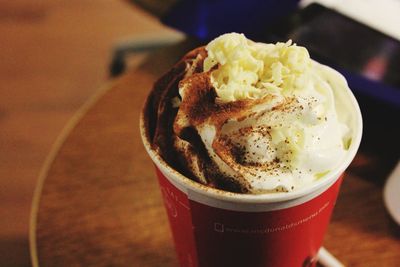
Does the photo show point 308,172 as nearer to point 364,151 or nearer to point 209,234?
point 209,234

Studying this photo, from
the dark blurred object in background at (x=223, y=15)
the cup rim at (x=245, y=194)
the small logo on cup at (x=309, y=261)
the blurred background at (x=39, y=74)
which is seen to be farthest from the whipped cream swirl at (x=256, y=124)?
the blurred background at (x=39, y=74)

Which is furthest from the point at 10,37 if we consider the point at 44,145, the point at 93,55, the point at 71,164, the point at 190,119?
the point at 190,119

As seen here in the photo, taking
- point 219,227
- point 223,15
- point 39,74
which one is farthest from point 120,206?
point 39,74

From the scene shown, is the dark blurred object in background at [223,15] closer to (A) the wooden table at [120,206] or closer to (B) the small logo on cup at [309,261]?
(A) the wooden table at [120,206]

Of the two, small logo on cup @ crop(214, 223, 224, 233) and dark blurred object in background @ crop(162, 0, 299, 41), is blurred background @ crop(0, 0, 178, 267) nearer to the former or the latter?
dark blurred object in background @ crop(162, 0, 299, 41)

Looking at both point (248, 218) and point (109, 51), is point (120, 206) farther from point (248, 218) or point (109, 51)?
point (109, 51)

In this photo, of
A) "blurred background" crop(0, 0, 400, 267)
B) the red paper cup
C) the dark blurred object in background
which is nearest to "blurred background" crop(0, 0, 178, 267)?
"blurred background" crop(0, 0, 400, 267)

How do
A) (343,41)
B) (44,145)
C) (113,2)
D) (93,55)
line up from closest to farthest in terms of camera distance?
(343,41), (44,145), (93,55), (113,2)

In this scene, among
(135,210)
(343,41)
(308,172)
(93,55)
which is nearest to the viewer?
(308,172)
